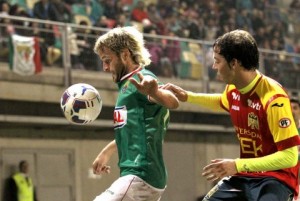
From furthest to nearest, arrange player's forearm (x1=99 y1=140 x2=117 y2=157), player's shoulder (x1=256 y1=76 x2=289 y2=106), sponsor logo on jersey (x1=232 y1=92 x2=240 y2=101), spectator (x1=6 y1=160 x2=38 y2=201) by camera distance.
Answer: spectator (x1=6 y1=160 x2=38 y2=201) → player's forearm (x1=99 y1=140 x2=117 y2=157) → sponsor logo on jersey (x1=232 y1=92 x2=240 y2=101) → player's shoulder (x1=256 y1=76 x2=289 y2=106)

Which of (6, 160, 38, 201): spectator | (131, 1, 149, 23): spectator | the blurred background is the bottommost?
(6, 160, 38, 201): spectator

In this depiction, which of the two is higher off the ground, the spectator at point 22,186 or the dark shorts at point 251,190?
the dark shorts at point 251,190

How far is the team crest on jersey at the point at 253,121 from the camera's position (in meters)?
5.05

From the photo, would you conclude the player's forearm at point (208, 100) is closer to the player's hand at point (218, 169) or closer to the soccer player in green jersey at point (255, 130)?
the soccer player in green jersey at point (255, 130)

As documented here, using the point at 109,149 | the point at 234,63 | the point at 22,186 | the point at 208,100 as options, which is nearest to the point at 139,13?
the point at 22,186

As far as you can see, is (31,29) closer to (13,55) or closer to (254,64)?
(13,55)

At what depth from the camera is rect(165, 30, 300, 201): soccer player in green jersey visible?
15.9 ft

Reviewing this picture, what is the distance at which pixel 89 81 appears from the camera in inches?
549

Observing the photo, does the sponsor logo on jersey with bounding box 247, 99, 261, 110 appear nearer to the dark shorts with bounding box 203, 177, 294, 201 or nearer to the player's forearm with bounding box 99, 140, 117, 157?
the dark shorts with bounding box 203, 177, 294, 201

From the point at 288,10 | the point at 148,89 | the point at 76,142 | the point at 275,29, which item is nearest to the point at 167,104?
the point at 148,89

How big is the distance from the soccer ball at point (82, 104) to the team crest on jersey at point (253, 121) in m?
1.55

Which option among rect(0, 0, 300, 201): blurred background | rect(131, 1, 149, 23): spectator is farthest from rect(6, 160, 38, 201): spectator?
rect(131, 1, 149, 23): spectator

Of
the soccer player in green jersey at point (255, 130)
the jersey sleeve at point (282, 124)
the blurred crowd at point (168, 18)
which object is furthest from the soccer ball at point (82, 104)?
the blurred crowd at point (168, 18)

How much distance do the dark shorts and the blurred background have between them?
7.96 meters
